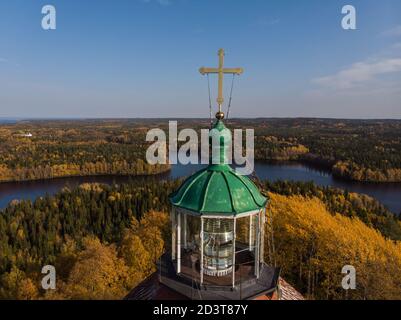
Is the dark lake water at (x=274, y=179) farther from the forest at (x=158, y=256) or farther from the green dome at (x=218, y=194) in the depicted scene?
the green dome at (x=218, y=194)

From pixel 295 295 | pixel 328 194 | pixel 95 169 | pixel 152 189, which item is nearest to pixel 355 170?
pixel 328 194

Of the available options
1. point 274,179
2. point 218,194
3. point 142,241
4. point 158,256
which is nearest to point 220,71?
point 218,194

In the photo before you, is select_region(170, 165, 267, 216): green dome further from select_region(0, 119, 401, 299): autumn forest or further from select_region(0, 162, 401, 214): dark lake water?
select_region(0, 162, 401, 214): dark lake water

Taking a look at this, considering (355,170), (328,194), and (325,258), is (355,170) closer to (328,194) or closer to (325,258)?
(328,194)

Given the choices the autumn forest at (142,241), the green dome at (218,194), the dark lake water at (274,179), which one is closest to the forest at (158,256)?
the autumn forest at (142,241)

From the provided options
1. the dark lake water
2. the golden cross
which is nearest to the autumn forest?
the golden cross
